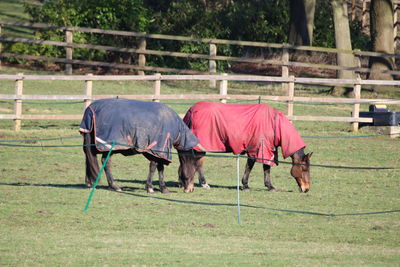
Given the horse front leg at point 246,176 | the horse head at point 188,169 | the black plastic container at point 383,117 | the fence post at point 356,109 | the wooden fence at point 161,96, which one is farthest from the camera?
the fence post at point 356,109

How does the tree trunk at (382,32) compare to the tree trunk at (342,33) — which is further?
the tree trunk at (382,32)

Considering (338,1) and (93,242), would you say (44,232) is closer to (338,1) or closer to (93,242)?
(93,242)

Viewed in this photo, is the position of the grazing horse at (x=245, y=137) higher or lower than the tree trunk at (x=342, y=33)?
lower

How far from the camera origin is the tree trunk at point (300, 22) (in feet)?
100.0

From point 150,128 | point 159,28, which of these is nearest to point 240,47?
point 159,28

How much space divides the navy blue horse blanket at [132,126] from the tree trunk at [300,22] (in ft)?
58.8

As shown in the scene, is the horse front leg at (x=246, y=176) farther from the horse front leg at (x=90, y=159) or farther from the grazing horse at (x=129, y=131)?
the horse front leg at (x=90, y=159)

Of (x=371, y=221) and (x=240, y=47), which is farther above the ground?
(x=240, y=47)

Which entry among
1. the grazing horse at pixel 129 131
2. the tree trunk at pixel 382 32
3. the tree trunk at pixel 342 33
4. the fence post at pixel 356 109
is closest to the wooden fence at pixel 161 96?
the fence post at pixel 356 109

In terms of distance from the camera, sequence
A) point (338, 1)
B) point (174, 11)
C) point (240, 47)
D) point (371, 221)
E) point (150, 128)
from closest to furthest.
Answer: point (371, 221)
point (150, 128)
point (338, 1)
point (240, 47)
point (174, 11)

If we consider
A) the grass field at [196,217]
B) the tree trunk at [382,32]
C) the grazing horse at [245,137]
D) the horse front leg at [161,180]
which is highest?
the tree trunk at [382,32]

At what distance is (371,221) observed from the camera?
11.5 meters

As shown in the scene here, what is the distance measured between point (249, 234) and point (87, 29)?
18677 mm

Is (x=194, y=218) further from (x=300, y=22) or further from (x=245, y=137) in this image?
(x=300, y=22)
